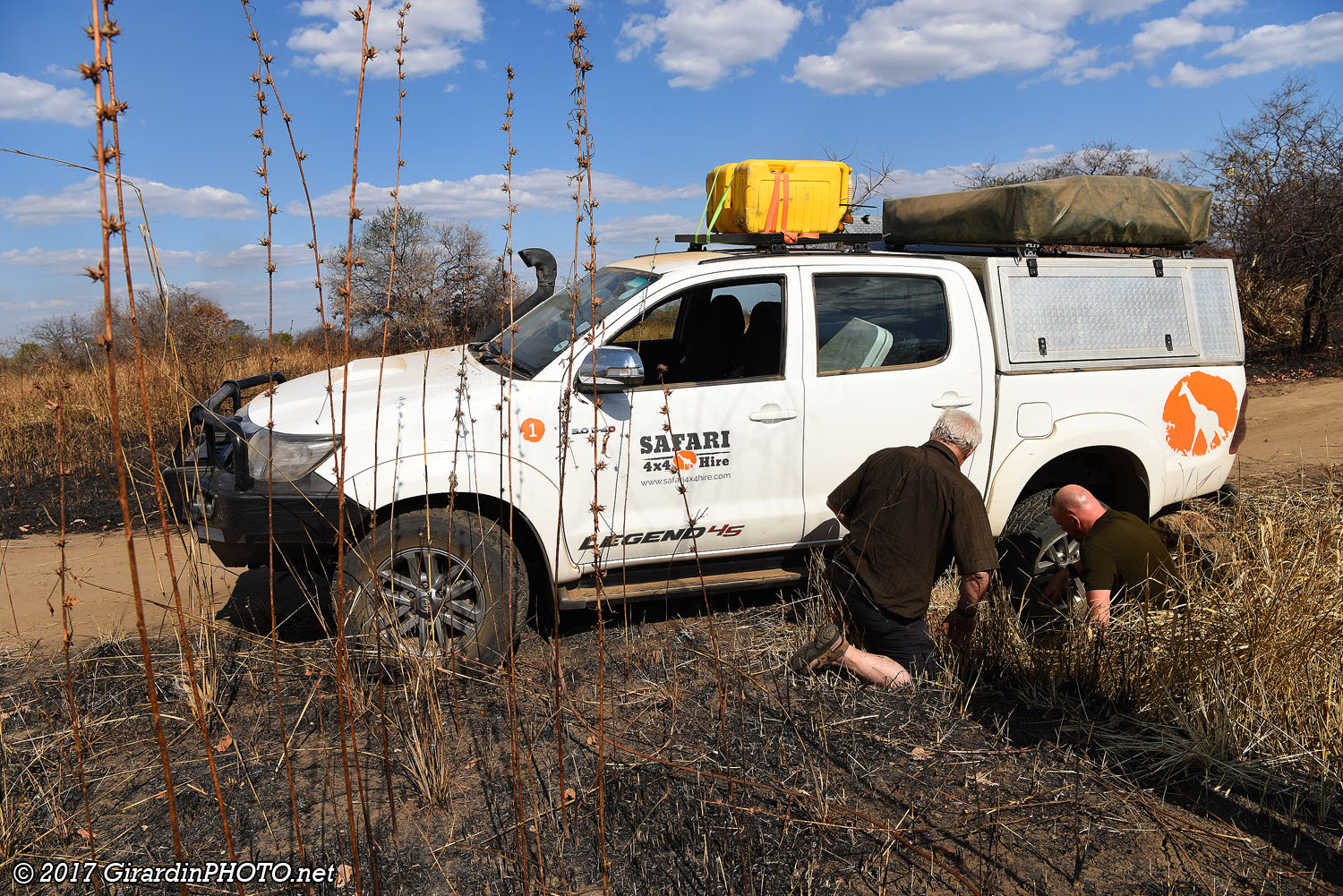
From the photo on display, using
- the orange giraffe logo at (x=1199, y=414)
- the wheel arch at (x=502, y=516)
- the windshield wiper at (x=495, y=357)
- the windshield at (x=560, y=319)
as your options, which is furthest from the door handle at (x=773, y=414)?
the orange giraffe logo at (x=1199, y=414)

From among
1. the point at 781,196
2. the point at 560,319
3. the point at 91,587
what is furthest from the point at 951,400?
the point at 91,587

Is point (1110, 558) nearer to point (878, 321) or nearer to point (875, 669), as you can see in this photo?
point (875, 669)

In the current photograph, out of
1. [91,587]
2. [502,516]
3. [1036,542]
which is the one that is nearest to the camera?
[502,516]

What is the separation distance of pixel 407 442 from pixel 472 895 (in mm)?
1882

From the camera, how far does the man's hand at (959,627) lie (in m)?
4.14

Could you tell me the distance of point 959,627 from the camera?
13.7ft

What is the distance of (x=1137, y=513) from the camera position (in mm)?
5078

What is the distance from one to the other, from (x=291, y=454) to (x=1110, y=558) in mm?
3753

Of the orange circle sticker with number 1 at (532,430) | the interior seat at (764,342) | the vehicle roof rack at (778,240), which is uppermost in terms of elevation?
the vehicle roof rack at (778,240)

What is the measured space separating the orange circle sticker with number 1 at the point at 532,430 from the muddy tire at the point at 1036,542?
2663 millimetres

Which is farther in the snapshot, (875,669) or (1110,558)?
(1110,558)

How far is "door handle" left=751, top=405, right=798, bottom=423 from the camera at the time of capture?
4309 millimetres

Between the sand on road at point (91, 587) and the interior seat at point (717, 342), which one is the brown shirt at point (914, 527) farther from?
the sand on road at point (91, 587)

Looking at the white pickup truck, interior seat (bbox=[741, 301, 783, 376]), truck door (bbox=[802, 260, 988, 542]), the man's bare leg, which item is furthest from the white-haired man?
interior seat (bbox=[741, 301, 783, 376])
